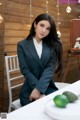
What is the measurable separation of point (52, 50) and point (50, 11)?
1725mm

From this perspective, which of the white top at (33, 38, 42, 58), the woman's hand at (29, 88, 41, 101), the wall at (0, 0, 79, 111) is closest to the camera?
the woman's hand at (29, 88, 41, 101)

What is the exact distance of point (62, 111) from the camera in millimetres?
882

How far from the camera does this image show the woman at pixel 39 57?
1.61 metres

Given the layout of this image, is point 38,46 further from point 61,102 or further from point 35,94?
point 61,102

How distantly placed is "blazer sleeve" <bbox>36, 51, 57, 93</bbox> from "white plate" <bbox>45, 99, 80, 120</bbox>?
599mm

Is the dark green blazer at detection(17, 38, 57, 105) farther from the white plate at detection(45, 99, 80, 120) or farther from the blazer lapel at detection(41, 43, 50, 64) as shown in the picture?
the white plate at detection(45, 99, 80, 120)

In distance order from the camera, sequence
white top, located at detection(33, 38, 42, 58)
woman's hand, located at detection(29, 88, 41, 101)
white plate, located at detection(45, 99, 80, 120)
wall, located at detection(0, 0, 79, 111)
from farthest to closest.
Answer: wall, located at detection(0, 0, 79, 111) < white top, located at detection(33, 38, 42, 58) < woman's hand, located at detection(29, 88, 41, 101) < white plate, located at detection(45, 99, 80, 120)

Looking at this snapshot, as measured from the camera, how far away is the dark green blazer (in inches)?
63.7

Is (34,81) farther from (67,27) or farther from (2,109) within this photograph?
(67,27)

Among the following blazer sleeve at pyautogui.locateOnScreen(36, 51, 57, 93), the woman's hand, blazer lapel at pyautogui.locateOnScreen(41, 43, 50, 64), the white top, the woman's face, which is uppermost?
the woman's face

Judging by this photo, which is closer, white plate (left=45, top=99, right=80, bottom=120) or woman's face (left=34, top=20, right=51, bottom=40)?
white plate (left=45, top=99, right=80, bottom=120)

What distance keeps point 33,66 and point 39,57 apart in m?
0.08

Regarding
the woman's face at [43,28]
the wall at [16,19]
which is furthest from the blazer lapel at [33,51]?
the wall at [16,19]

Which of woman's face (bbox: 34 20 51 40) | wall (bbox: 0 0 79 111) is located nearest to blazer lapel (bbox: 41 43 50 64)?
woman's face (bbox: 34 20 51 40)
